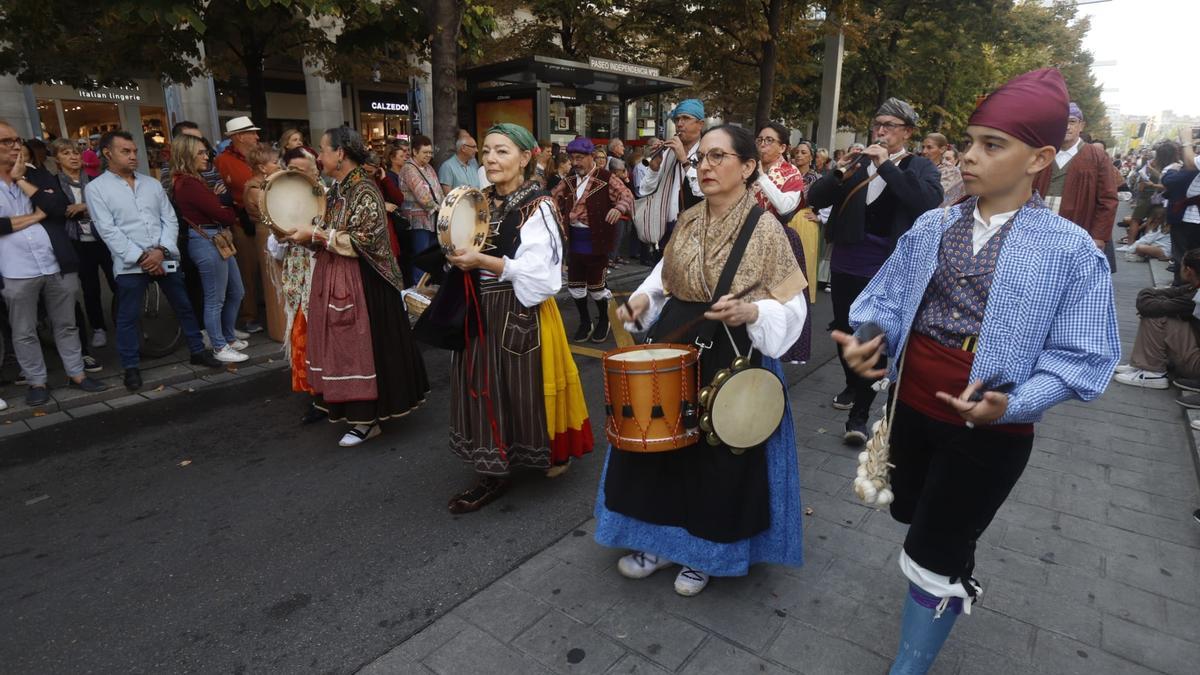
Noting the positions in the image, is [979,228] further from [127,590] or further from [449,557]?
[127,590]

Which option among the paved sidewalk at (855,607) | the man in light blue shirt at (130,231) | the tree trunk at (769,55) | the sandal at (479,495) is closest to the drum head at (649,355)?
the paved sidewalk at (855,607)

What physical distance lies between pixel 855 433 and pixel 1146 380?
3.22 m

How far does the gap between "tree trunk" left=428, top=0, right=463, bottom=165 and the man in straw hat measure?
7.56 ft

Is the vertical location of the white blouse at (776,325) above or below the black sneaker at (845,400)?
above

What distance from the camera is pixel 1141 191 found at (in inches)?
590

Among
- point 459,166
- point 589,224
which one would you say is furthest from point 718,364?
point 459,166

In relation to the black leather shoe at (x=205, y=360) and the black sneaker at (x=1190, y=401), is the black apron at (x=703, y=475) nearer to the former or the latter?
the black sneaker at (x=1190, y=401)

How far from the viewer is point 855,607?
2.90 meters

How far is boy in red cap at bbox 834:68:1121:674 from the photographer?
186cm

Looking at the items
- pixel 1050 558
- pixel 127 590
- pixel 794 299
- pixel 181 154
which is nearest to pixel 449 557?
pixel 127 590

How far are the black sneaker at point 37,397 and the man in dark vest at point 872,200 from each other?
5.96 m

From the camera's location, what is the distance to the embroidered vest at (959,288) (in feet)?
6.56

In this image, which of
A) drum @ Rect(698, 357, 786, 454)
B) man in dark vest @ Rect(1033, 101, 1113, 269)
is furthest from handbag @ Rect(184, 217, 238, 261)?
man in dark vest @ Rect(1033, 101, 1113, 269)

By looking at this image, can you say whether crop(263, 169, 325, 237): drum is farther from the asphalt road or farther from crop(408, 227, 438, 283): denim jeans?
crop(408, 227, 438, 283): denim jeans
